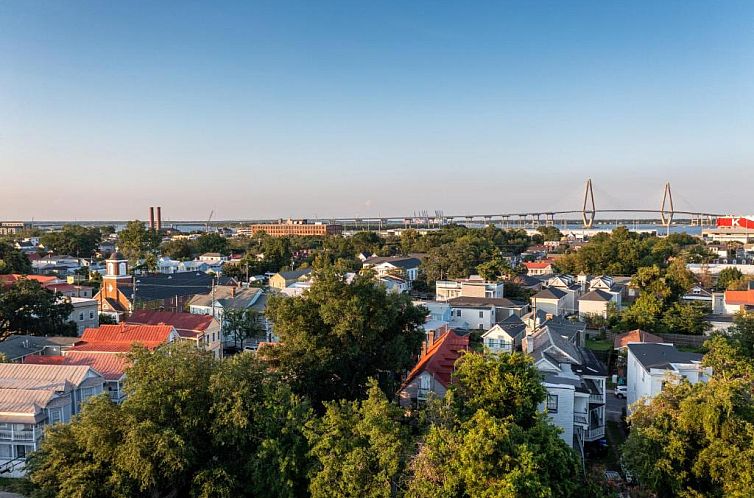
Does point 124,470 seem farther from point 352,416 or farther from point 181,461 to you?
point 352,416

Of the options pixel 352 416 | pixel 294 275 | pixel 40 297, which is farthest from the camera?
pixel 294 275

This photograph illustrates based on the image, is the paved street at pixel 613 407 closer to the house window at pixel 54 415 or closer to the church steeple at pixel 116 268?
the house window at pixel 54 415

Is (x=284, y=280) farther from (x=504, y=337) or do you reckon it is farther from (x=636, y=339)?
(x=636, y=339)

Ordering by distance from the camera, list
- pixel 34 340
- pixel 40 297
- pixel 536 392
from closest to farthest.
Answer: pixel 536 392
pixel 34 340
pixel 40 297

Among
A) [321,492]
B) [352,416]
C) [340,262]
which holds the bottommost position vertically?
[321,492]

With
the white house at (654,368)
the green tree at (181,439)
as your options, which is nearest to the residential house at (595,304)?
the white house at (654,368)

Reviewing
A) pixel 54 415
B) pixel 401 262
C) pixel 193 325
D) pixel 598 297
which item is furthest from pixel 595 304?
pixel 54 415

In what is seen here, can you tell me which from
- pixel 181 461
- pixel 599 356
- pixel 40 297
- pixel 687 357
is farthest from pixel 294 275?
pixel 181 461

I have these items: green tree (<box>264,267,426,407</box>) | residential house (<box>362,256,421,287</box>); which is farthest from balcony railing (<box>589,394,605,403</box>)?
residential house (<box>362,256,421,287</box>)

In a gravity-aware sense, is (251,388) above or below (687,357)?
above
